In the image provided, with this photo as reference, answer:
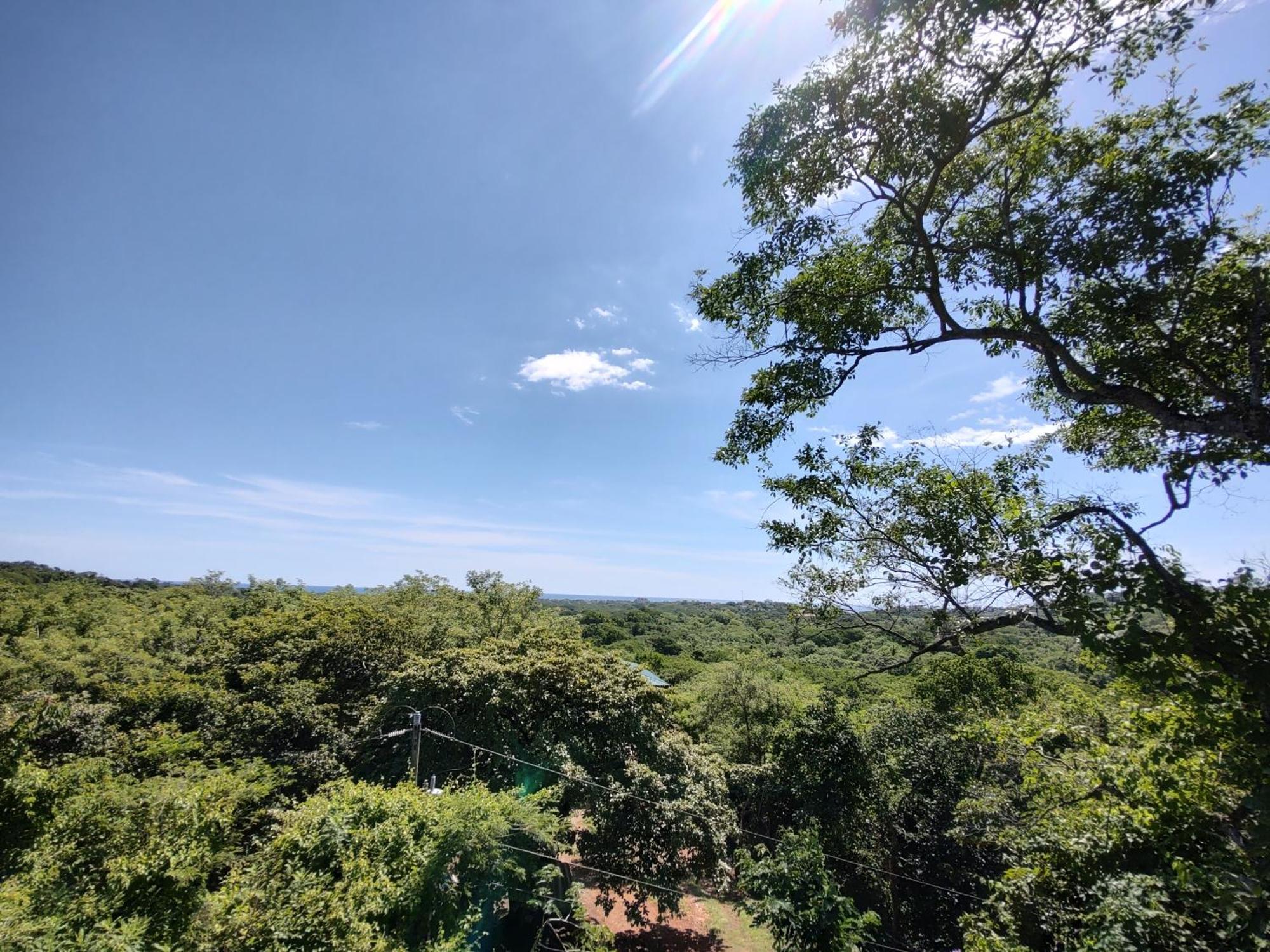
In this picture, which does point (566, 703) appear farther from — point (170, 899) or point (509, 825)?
point (170, 899)

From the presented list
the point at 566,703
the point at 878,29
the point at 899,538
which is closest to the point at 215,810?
the point at 566,703

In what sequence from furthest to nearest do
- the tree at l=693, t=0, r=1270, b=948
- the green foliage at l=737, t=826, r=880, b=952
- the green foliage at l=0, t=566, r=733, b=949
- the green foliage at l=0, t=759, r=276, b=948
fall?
the green foliage at l=0, t=566, r=733, b=949 → the green foliage at l=0, t=759, r=276, b=948 → the green foliage at l=737, t=826, r=880, b=952 → the tree at l=693, t=0, r=1270, b=948

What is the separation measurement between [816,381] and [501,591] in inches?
871

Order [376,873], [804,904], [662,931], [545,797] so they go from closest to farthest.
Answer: [804,904]
[376,873]
[545,797]
[662,931]

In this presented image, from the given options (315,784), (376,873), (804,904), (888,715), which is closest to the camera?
(804,904)

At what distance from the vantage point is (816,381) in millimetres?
5164

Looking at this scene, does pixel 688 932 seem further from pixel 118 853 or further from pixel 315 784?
pixel 118 853

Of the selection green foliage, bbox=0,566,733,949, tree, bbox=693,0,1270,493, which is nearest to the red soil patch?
green foliage, bbox=0,566,733,949

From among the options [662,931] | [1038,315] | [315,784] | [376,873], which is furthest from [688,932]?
[1038,315]

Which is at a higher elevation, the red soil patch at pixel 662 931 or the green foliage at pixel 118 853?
the green foliage at pixel 118 853

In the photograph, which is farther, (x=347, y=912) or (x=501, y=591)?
(x=501, y=591)

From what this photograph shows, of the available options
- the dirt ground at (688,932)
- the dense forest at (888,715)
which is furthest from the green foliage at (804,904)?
the dirt ground at (688,932)

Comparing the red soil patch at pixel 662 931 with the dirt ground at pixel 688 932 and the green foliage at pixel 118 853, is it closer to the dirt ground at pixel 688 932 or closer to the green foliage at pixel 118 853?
the dirt ground at pixel 688 932

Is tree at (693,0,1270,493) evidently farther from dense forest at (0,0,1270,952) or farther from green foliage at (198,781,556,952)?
green foliage at (198,781,556,952)
